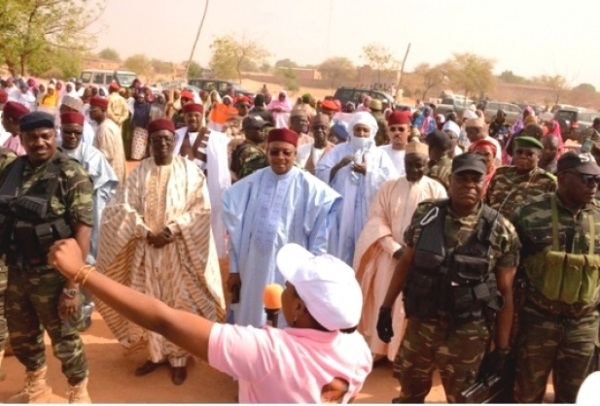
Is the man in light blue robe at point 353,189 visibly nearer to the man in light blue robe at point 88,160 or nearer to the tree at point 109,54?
the man in light blue robe at point 88,160

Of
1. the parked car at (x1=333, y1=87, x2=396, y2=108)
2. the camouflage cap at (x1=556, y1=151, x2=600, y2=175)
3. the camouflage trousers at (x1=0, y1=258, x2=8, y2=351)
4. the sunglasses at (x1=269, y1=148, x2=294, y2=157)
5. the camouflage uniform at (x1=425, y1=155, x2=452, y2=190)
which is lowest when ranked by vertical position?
the camouflage trousers at (x1=0, y1=258, x2=8, y2=351)

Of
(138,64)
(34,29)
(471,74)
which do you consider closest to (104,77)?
(34,29)

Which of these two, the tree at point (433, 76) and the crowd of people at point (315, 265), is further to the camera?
the tree at point (433, 76)

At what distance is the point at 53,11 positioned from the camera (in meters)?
22.5

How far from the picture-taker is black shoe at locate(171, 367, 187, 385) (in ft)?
15.1

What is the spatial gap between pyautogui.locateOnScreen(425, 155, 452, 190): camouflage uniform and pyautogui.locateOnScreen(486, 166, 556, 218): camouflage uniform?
0.38 metres

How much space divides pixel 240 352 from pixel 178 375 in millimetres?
2999

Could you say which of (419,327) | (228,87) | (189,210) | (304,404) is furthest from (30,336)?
(228,87)

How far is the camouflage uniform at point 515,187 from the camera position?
4570mm

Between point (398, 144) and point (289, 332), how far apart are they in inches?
185

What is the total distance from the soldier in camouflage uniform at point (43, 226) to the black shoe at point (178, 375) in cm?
91

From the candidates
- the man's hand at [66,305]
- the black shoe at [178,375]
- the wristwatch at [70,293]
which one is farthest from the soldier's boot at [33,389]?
the black shoe at [178,375]

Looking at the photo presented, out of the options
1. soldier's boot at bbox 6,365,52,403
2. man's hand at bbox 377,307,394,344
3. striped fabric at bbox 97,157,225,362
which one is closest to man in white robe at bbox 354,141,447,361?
man's hand at bbox 377,307,394,344

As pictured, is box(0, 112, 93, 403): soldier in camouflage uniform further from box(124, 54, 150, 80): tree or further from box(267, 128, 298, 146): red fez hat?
box(124, 54, 150, 80): tree
